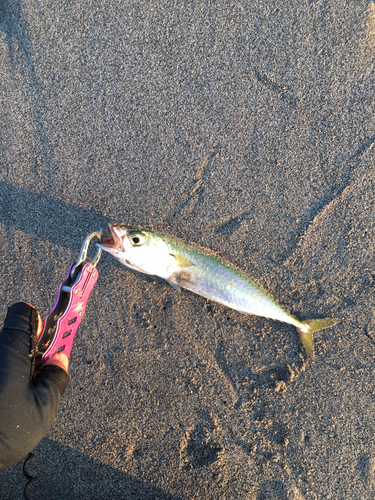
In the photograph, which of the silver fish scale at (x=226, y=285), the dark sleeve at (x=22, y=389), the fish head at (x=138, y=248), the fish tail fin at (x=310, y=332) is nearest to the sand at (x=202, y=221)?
the fish tail fin at (x=310, y=332)

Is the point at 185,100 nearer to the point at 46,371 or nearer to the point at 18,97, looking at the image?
the point at 18,97

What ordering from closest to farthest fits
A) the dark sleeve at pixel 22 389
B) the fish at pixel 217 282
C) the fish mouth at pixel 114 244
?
the dark sleeve at pixel 22 389, the fish mouth at pixel 114 244, the fish at pixel 217 282

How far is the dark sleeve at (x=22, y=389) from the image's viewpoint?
1.84m

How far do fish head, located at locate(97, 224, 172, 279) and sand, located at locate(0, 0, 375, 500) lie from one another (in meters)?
0.34

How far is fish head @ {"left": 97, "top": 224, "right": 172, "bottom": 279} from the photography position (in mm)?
2375

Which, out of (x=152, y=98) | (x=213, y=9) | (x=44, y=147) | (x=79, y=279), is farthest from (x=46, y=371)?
(x=213, y=9)

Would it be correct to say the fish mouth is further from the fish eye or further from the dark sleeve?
the dark sleeve

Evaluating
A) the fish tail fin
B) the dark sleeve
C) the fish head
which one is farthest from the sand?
the dark sleeve

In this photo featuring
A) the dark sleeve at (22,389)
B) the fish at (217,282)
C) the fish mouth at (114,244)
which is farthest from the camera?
the fish at (217,282)

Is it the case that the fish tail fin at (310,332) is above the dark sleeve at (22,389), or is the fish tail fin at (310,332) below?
above

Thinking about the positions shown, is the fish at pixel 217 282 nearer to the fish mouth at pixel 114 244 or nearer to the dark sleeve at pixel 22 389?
the fish mouth at pixel 114 244

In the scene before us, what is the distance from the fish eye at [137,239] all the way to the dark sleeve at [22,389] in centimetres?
91

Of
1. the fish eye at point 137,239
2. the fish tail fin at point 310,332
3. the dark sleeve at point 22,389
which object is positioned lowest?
the dark sleeve at point 22,389

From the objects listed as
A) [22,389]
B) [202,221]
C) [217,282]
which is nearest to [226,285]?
[217,282]
